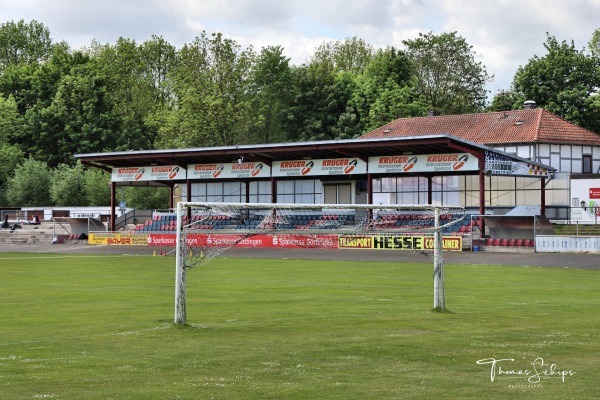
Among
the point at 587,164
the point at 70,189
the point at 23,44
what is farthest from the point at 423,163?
the point at 23,44

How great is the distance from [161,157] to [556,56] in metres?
40.8

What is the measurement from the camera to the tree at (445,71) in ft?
385

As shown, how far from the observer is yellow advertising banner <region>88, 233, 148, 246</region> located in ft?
245

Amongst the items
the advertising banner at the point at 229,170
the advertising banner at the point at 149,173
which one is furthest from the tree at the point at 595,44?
the advertising banner at the point at 149,173

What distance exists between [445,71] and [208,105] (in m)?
30.4

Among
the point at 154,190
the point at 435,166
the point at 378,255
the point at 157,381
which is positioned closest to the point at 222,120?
the point at 154,190

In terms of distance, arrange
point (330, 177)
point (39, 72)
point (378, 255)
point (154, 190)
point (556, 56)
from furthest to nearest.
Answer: point (39, 72) → point (154, 190) → point (556, 56) → point (330, 177) → point (378, 255)

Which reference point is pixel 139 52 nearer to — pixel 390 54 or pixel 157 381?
pixel 390 54

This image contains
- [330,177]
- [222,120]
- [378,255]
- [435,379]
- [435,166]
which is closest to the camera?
[435,379]

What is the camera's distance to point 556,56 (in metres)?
92.4

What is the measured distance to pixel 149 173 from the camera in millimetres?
85062

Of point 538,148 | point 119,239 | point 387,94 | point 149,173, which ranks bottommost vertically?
point 119,239

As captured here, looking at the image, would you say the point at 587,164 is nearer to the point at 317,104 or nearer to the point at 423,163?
the point at 423,163

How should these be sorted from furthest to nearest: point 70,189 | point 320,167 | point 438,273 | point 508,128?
point 70,189, point 508,128, point 320,167, point 438,273
